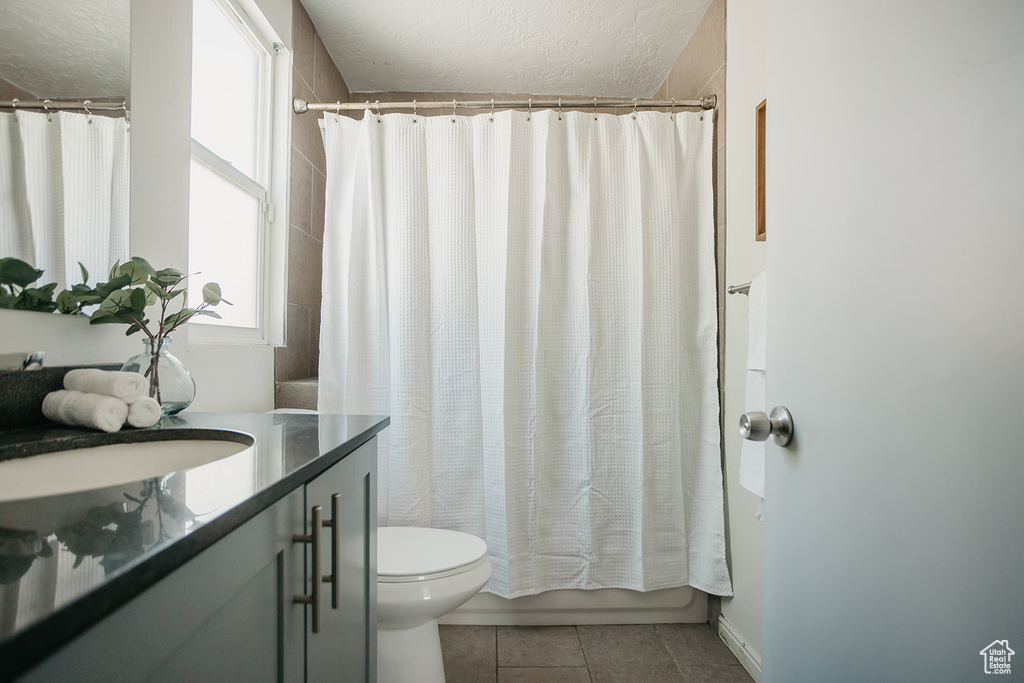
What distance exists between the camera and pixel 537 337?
1935 millimetres

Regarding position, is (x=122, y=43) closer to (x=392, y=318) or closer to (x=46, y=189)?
(x=46, y=189)

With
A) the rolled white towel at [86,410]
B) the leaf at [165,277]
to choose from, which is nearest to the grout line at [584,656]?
the rolled white towel at [86,410]

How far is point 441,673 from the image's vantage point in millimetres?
1437

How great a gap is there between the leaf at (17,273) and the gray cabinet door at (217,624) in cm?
68

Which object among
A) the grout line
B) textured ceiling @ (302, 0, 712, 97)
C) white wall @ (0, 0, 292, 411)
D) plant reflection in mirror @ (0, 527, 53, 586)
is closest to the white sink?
white wall @ (0, 0, 292, 411)

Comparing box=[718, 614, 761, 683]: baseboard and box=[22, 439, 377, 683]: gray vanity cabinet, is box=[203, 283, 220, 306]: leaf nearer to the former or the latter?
box=[22, 439, 377, 683]: gray vanity cabinet

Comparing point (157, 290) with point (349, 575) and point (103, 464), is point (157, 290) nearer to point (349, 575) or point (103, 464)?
point (103, 464)

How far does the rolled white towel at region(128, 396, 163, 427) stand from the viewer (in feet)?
2.95

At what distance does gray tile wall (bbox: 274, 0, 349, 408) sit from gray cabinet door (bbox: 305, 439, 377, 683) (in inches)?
43.1

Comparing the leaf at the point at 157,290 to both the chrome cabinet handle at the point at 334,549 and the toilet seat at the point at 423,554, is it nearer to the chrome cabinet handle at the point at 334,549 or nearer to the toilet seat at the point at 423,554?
the chrome cabinet handle at the point at 334,549

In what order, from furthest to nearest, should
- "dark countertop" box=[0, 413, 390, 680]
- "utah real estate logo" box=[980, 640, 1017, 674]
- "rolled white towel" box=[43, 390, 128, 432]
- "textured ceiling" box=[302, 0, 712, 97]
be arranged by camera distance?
"textured ceiling" box=[302, 0, 712, 97] < "rolled white towel" box=[43, 390, 128, 432] < "utah real estate logo" box=[980, 640, 1017, 674] < "dark countertop" box=[0, 413, 390, 680]

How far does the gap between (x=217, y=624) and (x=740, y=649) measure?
5.91 feet

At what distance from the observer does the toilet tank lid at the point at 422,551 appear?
1.36m

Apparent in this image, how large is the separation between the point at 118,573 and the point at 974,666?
2.28ft
